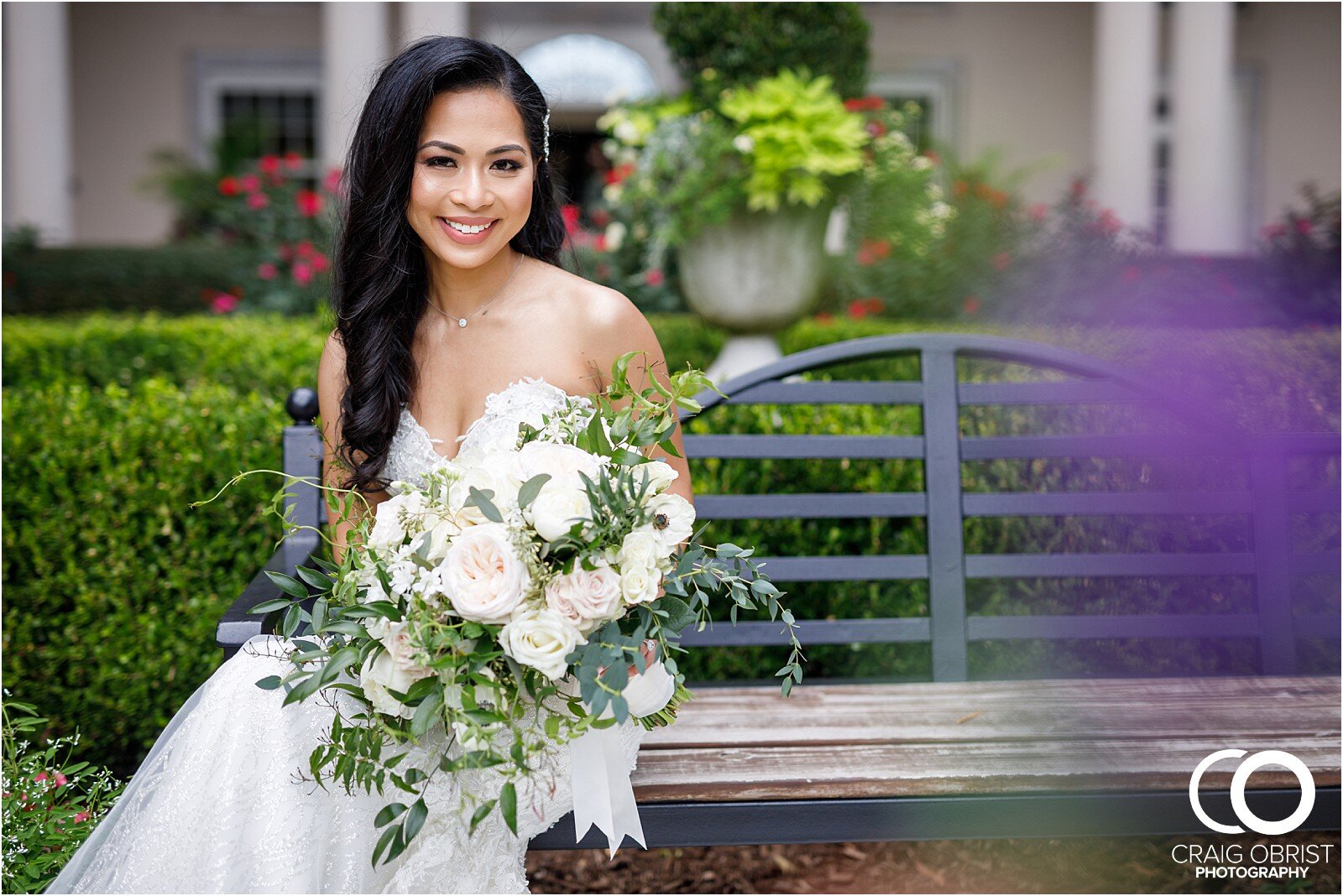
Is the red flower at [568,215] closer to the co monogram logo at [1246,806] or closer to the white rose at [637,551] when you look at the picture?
the white rose at [637,551]

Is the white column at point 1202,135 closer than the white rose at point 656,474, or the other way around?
the white rose at point 656,474

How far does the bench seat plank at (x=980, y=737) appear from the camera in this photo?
7.05 feet

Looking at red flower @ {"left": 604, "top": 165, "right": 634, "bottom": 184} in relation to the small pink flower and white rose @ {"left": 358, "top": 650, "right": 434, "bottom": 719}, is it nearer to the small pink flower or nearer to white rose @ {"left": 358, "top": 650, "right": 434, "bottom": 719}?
the small pink flower

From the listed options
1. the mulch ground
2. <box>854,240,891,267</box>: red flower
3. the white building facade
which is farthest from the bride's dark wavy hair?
the white building facade

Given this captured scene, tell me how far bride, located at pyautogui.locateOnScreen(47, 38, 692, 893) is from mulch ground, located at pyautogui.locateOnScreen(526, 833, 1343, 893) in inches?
40.4

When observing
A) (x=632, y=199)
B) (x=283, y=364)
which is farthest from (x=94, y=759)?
(x=632, y=199)

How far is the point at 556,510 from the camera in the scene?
5.41ft

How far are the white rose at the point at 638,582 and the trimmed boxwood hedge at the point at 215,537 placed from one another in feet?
4.57

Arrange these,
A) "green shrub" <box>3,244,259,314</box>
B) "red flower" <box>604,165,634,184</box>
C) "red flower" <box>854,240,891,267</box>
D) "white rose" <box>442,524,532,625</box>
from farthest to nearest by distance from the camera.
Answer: "green shrub" <box>3,244,259,314</box>, "red flower" <box>854,240,891,267</box>, "red flower" <box>604,165,634,184</box>, "white rose" <box>442,524,532,625</box>

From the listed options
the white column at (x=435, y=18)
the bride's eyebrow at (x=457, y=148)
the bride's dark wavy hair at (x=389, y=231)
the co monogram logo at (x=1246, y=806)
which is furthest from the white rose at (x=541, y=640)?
the white column at (x=435, y=18)

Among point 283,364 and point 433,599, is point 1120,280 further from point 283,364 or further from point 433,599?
point 433,599

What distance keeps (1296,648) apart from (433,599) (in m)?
2.35

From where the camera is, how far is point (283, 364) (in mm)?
4305

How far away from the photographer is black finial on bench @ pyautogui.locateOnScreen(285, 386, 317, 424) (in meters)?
2.64
